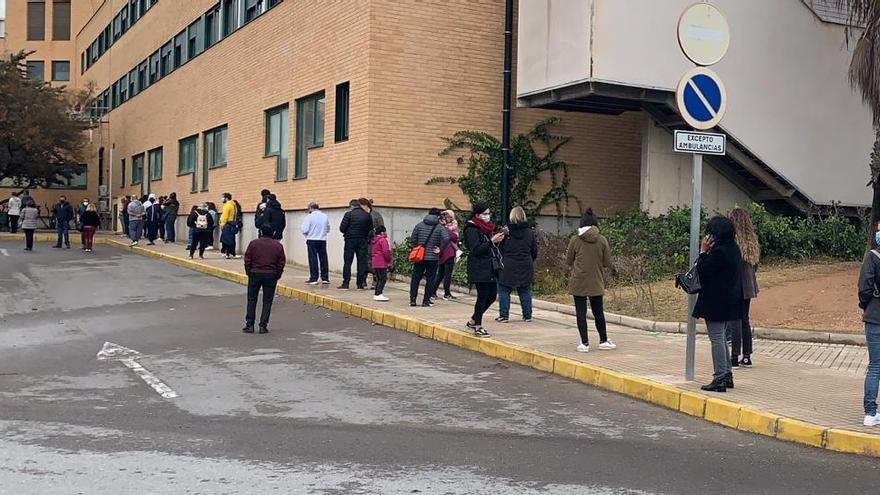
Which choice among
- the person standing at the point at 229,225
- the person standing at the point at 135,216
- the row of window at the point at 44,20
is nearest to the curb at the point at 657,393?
the person standing at the point at 229,225

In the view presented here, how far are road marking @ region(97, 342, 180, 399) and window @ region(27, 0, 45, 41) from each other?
54900 mm

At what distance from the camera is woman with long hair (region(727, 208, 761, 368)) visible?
9.53 metres

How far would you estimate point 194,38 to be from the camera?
1270 inches

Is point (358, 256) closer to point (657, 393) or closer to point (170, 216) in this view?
point (657, 393)

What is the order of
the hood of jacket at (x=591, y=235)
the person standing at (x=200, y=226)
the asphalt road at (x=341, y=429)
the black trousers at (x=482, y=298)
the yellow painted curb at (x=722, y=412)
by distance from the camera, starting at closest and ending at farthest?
1. the asphalt road at (x=341, y=429)
2. the yellow painted curb at (x=722, y=412)
3. the hood of jacket at (x=591, y=235)
4. the black trousers at (x=482, y=298)
5. the person standing at (x=200, y=226)

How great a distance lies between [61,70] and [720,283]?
200ft

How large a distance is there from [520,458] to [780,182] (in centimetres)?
1421

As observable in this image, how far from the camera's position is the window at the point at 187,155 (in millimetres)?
31880

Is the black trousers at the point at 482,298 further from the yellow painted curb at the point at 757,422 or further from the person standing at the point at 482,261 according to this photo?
the yellow painted curb at the point at 757,422

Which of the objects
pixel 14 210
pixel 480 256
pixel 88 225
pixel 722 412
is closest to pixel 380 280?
pixel 480 256

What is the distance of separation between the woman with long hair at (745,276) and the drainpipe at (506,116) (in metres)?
9.95

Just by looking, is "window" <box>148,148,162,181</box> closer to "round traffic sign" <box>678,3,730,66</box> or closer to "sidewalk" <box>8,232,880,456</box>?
"sidewalk" <box>8,232,880,456</box>

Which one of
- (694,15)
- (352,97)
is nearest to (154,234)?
(352,97)

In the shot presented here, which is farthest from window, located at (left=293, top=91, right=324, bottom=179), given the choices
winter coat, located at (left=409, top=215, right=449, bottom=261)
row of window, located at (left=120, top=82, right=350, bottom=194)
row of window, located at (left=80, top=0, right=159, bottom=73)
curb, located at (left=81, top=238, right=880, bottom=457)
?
row of window, located at (left=80, top=0, right=159, bottom=73)
